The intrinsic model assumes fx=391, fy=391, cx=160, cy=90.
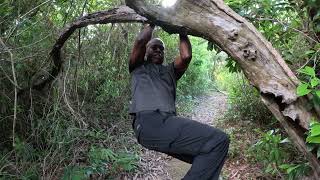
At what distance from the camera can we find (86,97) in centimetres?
654

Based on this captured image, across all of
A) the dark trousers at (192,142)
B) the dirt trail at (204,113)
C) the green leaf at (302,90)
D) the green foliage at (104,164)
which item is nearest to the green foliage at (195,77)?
the dirt trail at (204,113)

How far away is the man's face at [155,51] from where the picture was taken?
13.6 feet

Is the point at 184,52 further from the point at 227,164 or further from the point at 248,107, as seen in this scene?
the point at 248,107

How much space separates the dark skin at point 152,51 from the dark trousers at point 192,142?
70 centimetres

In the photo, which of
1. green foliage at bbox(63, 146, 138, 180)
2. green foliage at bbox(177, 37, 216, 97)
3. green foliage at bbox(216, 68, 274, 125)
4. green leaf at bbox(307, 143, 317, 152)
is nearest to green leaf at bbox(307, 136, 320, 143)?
green leaf at bbox(307, 143, 317, 152)

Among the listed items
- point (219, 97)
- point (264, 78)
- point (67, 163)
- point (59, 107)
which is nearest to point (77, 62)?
point (59, 107)

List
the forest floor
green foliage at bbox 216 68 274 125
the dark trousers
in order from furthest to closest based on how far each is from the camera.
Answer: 1. green foliage at bbox 216 68 274 125
2. the forest floor
3. the dark trousers

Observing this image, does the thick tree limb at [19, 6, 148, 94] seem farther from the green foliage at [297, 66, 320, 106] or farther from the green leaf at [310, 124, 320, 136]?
the green leaf at [310, 124, 320, 136]

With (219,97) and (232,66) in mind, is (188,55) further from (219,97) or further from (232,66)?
(219,97)

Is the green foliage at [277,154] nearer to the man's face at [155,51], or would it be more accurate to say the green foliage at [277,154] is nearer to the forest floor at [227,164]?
the forest floor at [227,164]

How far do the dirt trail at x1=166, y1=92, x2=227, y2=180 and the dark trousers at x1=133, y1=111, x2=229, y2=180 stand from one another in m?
1.93

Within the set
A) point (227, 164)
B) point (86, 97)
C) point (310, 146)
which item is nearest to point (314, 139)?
point (310, 146)

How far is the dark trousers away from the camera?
3438mm

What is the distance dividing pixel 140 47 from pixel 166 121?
0.85 metres
